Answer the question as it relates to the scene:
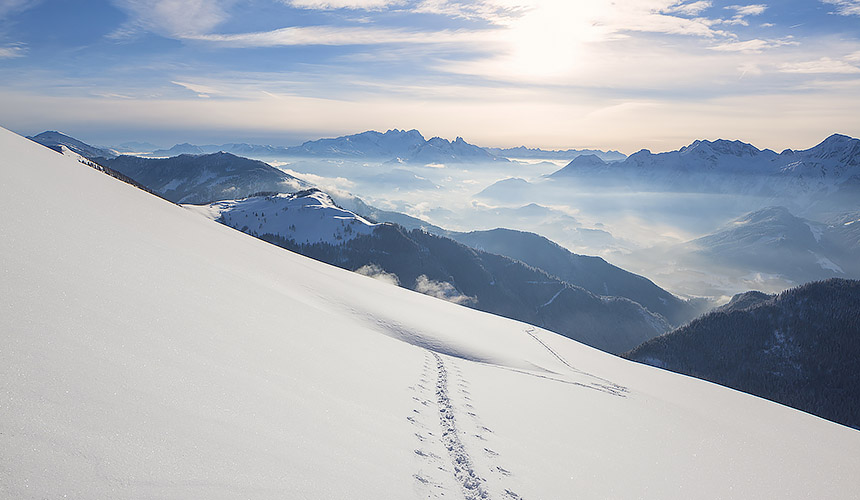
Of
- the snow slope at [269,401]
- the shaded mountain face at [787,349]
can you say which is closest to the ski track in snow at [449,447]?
the snow slope at [269,401]

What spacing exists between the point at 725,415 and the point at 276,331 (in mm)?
23874

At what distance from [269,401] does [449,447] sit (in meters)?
5.04

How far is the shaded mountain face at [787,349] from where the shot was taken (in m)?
124

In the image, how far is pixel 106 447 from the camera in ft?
19.2

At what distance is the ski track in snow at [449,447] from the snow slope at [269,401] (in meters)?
0.08

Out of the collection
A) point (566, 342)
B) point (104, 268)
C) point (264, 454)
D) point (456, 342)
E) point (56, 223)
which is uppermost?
point (56, 223)

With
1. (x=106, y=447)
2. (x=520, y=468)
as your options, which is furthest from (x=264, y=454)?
(x=520, y=468)

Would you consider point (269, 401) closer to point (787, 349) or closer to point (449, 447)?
point (449, 447)

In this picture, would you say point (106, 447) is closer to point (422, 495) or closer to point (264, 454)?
point (264, 454)

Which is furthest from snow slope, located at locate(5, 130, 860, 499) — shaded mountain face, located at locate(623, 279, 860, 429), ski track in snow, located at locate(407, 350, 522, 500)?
shaded mountain face, located at locate(623, 279, 860, 429)

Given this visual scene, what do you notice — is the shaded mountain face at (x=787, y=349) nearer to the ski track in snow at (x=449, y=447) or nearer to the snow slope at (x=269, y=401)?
the snow slope at (x=269, y=401)

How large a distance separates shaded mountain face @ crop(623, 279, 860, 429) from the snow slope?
13975 cm

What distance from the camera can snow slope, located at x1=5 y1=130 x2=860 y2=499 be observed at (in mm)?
6275

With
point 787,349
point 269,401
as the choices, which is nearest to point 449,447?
point 269,401
